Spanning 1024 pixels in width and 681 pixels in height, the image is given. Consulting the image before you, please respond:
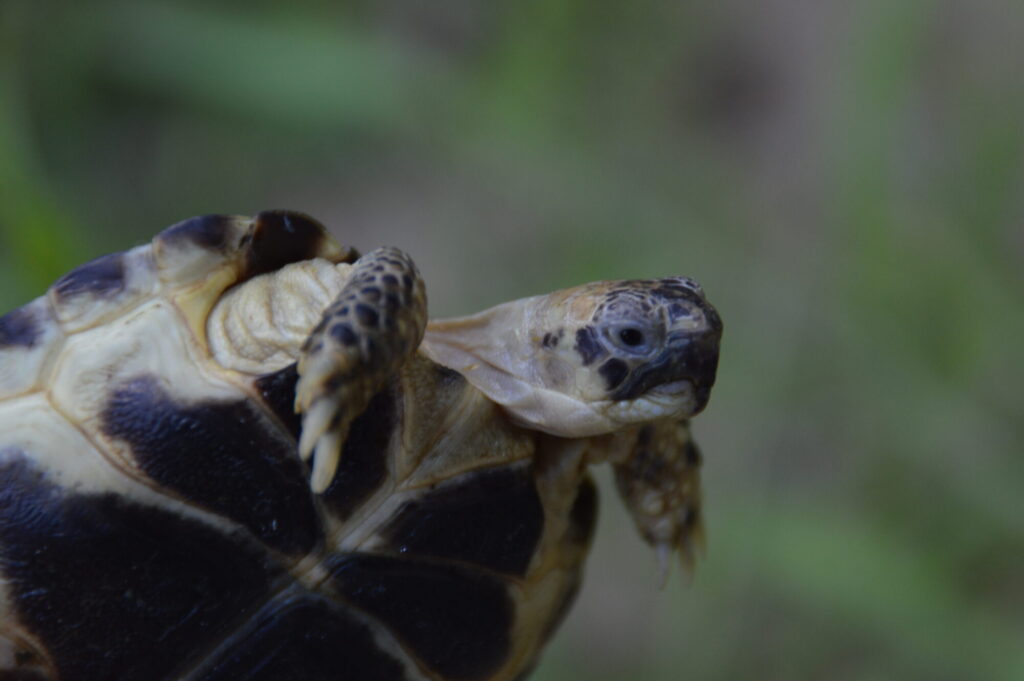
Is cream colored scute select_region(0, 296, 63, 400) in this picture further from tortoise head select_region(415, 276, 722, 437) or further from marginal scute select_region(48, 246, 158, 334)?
tortoise head select_region(415, 276, 722, 437)

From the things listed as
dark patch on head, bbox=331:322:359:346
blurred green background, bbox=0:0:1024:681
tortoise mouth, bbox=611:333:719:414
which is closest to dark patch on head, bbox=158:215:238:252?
dark patch on head, bbox=331:322:359:346

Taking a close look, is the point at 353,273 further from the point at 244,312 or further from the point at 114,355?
the point at 114,355

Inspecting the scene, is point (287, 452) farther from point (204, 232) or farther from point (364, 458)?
point (204, 232)

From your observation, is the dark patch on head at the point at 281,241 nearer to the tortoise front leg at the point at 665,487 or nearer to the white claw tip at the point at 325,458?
the white claw tip at the point at 325,458

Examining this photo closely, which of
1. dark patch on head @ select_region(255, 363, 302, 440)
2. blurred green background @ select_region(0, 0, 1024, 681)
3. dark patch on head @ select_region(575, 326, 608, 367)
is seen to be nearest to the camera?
dark patch on head @ select_region(255, 363, 302, 440)

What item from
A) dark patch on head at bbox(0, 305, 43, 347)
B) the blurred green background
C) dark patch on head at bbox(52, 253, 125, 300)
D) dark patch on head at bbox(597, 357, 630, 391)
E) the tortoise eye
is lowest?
the blurred green background

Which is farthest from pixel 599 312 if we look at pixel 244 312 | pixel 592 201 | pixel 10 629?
pixel 592 201

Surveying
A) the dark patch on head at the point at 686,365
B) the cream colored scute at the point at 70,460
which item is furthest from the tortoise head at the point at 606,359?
the cream colored scute at the point at 70,460
